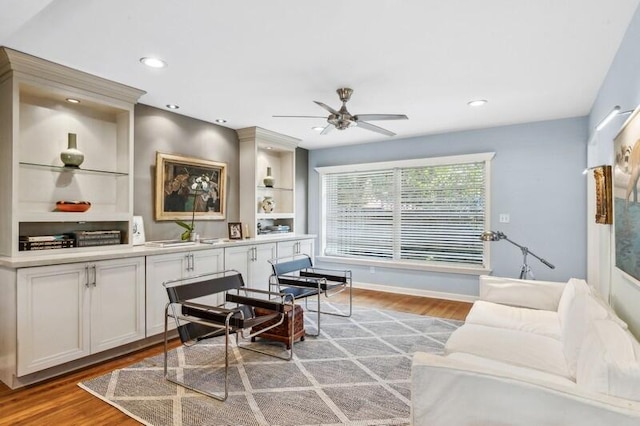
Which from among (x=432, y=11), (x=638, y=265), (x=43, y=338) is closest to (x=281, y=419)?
(x=43, y=338)

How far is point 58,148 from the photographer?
3209mm

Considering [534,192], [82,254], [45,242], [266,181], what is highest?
[266,181]

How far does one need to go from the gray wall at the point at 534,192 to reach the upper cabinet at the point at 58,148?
4.17m

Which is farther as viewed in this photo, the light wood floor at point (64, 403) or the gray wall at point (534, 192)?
the gray wall at point (534, 192)

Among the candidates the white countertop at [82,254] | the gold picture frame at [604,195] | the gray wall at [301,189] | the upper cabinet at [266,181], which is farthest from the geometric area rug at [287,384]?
the gray wall at [301,189]

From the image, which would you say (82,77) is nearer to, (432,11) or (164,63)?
(164,63)

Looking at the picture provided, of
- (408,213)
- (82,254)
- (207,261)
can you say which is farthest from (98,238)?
(408,213)

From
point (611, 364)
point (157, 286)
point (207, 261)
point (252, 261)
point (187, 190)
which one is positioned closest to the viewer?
point (611, 364)

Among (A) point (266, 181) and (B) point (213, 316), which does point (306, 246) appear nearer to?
(A) point (266, 181)

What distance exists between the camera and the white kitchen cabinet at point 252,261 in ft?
14.1

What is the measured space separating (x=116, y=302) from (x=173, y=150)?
1.94 m

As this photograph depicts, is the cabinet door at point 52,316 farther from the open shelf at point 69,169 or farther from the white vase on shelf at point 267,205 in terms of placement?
the white vase on shelf at point 267,205

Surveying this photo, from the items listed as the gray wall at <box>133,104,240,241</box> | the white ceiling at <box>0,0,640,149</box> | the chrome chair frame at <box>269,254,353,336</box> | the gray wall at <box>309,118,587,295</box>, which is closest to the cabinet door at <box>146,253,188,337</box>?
the gray wall at <box>133,104,240,241</box>

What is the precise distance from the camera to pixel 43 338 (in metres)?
2.67
